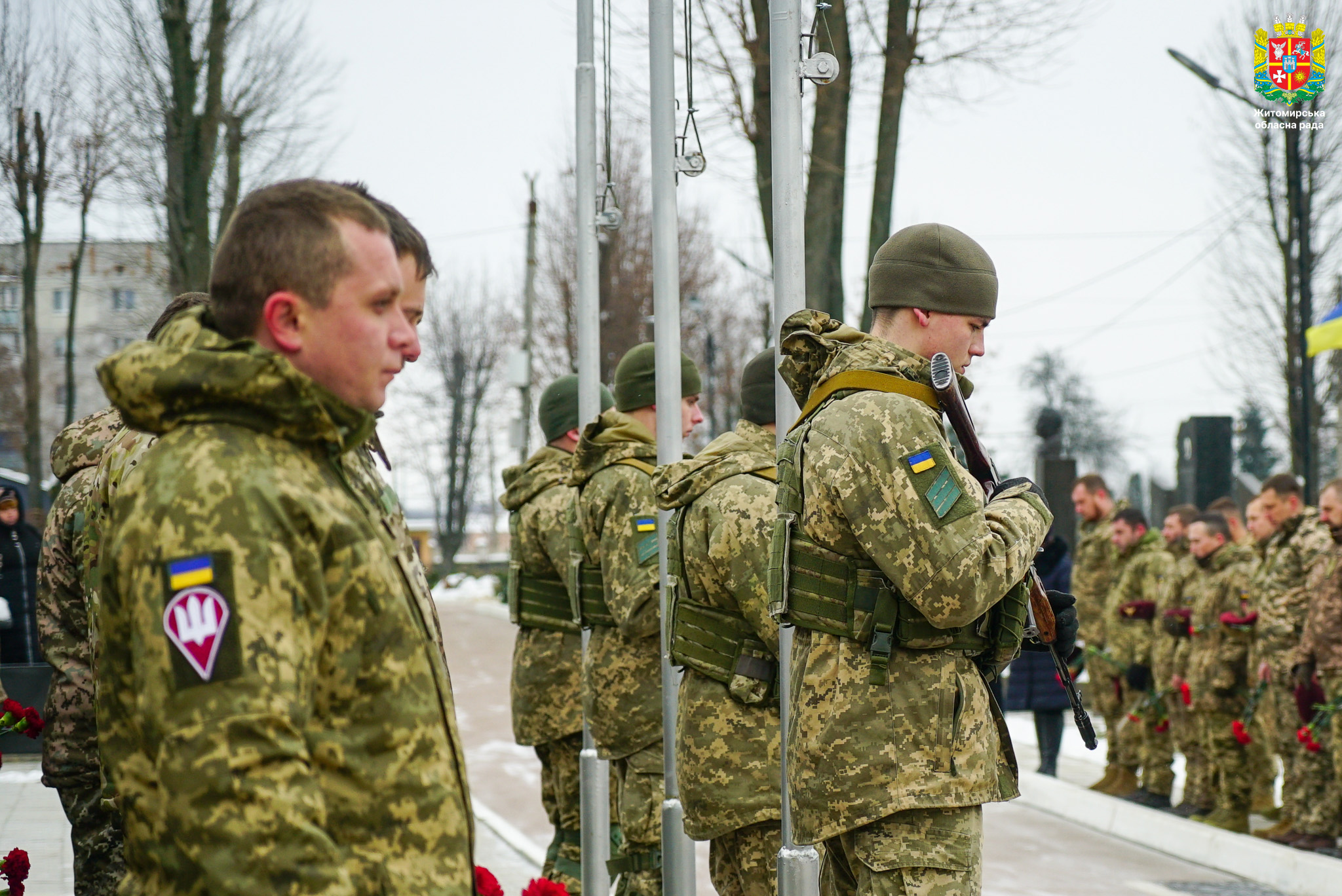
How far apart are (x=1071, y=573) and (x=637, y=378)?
738cm

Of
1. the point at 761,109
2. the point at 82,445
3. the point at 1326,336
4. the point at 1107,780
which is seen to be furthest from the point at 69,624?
the point at 1107,780

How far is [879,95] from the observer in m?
11.0

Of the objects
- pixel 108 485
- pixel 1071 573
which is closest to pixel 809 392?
pixel 108 485

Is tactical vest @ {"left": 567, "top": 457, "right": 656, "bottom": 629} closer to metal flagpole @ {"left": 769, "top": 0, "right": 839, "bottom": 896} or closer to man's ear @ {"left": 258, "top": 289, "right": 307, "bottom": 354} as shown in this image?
metal flagpole @ {"left": 769, "top": 0, "right": 839, "bottom": 896}

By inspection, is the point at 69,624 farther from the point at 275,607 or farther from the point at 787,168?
the point at 275,607

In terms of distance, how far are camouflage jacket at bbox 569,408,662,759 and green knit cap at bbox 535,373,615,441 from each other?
4.63 feet

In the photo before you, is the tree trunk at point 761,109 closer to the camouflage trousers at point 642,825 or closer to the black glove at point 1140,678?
the black glove at point 1140,678

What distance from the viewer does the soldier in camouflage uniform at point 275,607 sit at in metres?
1.80

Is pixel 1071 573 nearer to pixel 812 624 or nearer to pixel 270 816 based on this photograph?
pixel 812 624

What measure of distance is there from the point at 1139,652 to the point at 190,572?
10.0m

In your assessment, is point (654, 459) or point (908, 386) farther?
point (654, 459)

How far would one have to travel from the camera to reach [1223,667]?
377 inches

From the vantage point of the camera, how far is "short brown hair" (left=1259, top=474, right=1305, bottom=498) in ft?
31.0

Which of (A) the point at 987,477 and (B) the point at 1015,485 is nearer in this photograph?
(B) the point at 1015,485
